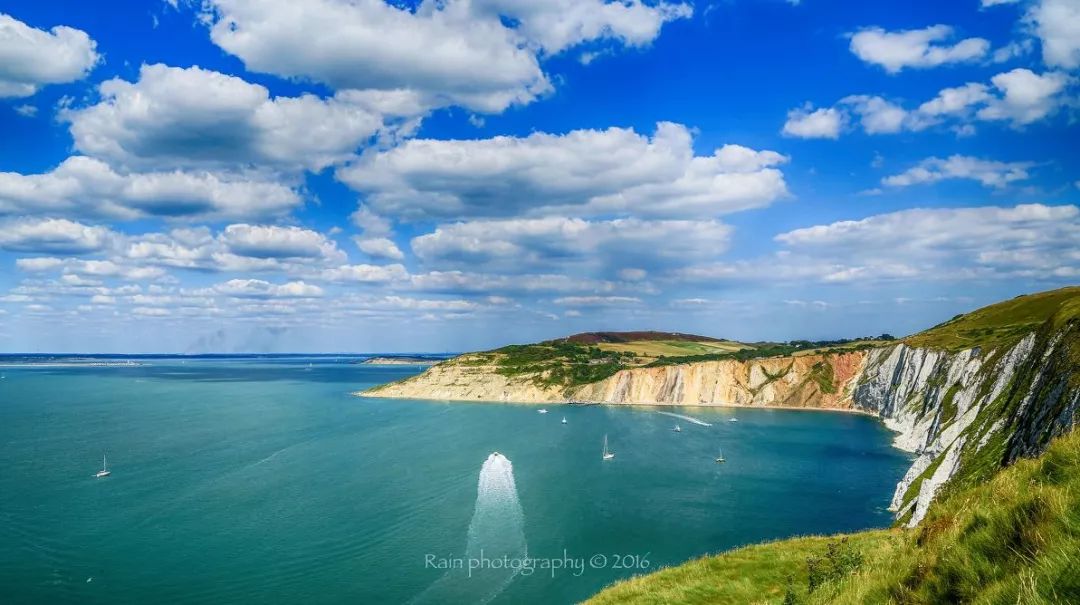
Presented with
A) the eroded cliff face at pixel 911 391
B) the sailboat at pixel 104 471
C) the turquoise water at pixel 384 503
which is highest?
the eroded cliff face at pixel 911 391

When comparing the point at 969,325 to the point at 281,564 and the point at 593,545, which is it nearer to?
the point at 593,545

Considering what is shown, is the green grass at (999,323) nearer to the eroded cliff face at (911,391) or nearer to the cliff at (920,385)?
the cliff at (920,385)

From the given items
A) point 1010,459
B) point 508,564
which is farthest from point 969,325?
point 508,564

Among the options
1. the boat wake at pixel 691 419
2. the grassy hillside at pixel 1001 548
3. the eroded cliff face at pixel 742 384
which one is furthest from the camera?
the eroded cliff face at pixel 742 384

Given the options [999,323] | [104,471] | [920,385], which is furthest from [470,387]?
[999,323]

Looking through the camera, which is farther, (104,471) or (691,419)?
(691,419)

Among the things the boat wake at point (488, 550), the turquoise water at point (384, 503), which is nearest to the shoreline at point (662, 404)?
the turquoise water at point (384, 503)

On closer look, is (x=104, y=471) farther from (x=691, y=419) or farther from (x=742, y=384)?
(x=742, y=384)
